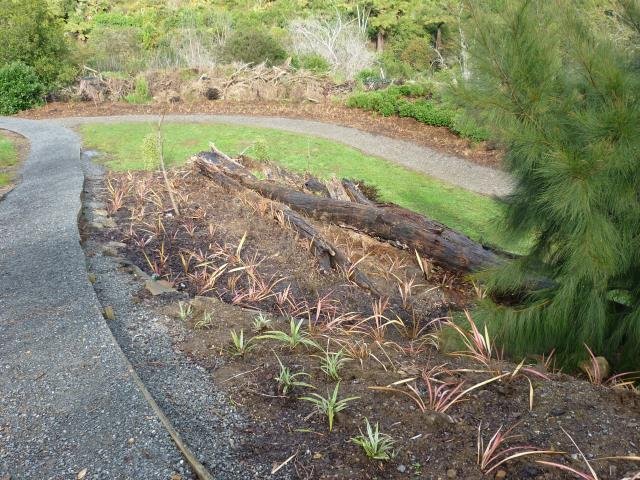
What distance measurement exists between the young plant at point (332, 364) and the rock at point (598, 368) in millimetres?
1235

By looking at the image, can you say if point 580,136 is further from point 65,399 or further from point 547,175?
point 65,399

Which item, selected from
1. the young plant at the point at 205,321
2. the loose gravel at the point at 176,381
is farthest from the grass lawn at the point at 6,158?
the young plant at the point at 205,321

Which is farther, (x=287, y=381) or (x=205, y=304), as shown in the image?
(x=205, y=304)

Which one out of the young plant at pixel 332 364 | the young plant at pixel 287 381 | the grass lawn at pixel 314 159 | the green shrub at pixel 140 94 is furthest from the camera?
the green shrub at pixel 140 94

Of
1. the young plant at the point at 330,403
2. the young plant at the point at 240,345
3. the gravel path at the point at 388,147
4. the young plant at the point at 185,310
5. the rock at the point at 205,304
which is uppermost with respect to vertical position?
the young plant at the point at 330,403

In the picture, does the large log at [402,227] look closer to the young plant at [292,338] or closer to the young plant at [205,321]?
the young plant at [292,338]

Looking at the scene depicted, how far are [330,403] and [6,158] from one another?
9.66m

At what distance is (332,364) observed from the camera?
2.88 metres

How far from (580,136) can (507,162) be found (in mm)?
500

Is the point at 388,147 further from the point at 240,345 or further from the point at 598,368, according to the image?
the point at 598,368

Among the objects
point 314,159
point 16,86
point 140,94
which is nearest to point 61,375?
point 314,159

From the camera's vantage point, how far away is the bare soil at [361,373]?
224cm

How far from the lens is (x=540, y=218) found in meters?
2.97

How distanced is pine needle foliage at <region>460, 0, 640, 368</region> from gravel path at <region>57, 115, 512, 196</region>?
6140 mm
